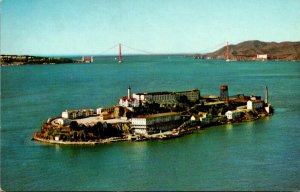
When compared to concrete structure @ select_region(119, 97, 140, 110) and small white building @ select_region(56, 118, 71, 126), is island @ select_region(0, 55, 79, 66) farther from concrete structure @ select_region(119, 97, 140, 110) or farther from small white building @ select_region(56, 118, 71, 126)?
small white building @ select_region(56, 118, 71, 126)

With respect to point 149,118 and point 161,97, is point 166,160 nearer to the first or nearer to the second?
point 149,118

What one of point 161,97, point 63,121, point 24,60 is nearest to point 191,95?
point 161,97

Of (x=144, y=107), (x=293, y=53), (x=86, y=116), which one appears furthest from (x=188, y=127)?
(x=293, y=53)

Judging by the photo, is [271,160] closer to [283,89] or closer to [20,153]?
[20,153]

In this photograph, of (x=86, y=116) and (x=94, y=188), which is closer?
(x=94, y=188)

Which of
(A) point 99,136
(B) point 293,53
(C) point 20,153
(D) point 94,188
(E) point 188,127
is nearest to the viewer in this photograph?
(D) point 94,188

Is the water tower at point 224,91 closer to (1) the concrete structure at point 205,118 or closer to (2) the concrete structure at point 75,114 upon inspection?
(1) the concrete structure at point 205,118

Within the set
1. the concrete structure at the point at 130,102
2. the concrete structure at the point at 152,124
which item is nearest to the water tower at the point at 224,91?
the concrete structure at the point at 130,102

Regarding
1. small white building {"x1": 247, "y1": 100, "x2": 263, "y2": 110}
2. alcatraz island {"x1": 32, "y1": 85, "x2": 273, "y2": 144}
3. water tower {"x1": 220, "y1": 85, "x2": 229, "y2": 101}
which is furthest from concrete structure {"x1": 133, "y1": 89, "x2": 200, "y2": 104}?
small white building {"x1": 247, "y1": 100, "x2": 263, "y2": 110}
